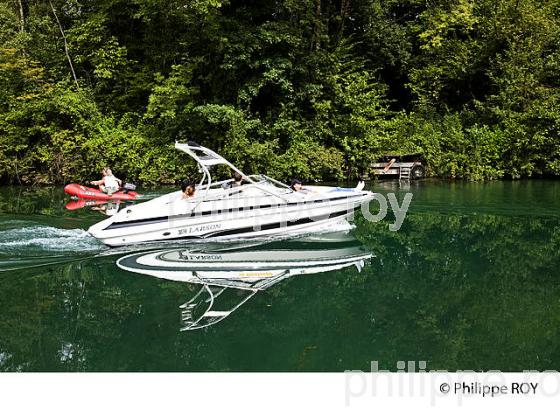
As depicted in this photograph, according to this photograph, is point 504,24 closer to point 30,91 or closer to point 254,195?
point 254,195

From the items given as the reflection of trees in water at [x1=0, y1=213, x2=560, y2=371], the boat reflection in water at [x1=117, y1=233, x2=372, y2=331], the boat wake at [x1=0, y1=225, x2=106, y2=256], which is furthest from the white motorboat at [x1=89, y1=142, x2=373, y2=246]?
the reflection of trees in water at [x1=0, y1=213, x2=560, y2=371]

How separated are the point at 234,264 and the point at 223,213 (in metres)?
1.91

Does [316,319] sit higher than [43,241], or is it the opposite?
[43,241]

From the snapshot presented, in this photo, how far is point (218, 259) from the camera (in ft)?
33.9

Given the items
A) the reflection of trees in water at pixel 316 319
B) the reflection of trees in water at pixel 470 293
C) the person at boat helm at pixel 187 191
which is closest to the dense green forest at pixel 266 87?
the person at boat helm at pixel 187 191

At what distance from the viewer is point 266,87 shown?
79.4 ft

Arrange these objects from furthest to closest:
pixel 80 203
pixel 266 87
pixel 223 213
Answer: pixel 266 87, pixel 80 203, pixel 223 213

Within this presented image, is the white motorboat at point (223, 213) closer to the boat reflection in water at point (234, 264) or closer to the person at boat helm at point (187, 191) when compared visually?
the person at boat helm at point (187, 191)

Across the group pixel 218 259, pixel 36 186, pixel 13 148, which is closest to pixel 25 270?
pixel 218 259

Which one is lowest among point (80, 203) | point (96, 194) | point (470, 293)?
point (470, 293)

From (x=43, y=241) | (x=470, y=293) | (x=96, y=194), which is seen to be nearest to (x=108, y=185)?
(x=96, y=194)

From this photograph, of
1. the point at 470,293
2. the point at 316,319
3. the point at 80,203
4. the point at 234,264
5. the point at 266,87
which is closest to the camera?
the point at 316,319

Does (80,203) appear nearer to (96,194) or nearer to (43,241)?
(96,194)

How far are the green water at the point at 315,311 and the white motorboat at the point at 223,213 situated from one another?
2.82 ft
